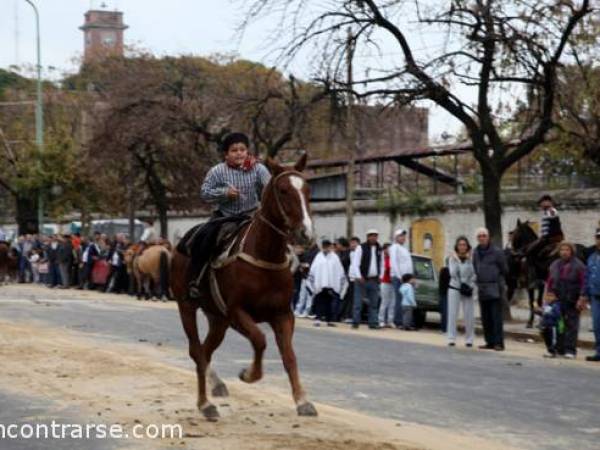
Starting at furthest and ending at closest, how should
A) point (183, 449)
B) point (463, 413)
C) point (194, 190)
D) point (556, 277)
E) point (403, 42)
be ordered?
point (194, 190) < point (403, 42) < point (556, 277) < point (463, 413) < point (183, 449)

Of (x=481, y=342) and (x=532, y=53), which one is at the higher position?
(x=532, y=53)

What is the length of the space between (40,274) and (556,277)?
103 ft

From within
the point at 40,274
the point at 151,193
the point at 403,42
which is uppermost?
the point at 403,42

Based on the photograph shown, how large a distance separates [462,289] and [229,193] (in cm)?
1084

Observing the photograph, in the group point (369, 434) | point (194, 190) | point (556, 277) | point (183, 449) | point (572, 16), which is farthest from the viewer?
point (194, 190)

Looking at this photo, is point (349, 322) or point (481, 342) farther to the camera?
point (349, 322)

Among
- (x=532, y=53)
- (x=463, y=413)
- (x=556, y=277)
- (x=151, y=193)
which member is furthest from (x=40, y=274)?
(x=463, y=413)

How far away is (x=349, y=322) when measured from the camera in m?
28.9

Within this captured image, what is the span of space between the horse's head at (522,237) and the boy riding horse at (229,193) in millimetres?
15456

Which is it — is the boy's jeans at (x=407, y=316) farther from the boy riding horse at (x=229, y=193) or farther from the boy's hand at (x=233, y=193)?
the boy's hand at (x=233, y=193)

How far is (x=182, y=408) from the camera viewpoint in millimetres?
11828

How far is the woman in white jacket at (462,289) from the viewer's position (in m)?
21.9

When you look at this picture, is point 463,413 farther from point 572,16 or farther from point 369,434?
point 572,16
